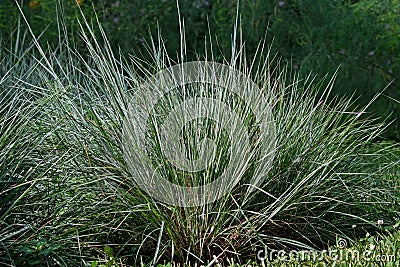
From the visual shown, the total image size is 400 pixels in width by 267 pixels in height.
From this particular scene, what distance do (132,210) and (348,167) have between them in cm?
133

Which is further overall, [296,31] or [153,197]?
[296,31]

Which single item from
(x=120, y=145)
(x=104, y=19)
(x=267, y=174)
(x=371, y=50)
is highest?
(x=120, y=145)

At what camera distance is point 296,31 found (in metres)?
7.77

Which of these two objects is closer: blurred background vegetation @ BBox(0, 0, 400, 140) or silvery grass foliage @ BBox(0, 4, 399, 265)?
silvery grass foliage @ BBox(0, 4, 399, 265)

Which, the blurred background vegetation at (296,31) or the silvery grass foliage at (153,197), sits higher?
the silvery grass foliage at (153,197)

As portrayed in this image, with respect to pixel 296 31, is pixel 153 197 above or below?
above

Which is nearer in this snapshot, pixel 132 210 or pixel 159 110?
pixel 132 210

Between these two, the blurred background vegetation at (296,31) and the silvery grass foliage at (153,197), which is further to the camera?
the blurred background vegetation at (296,31)

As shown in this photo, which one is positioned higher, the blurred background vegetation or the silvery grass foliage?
the silvery grass foliage

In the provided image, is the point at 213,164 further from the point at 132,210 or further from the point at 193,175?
the point at 132,210

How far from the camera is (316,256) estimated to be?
125 inches

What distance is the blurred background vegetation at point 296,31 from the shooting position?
Result: 7.46 meters

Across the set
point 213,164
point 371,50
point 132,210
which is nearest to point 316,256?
point 213,164

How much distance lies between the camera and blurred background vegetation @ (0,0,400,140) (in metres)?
7.46
